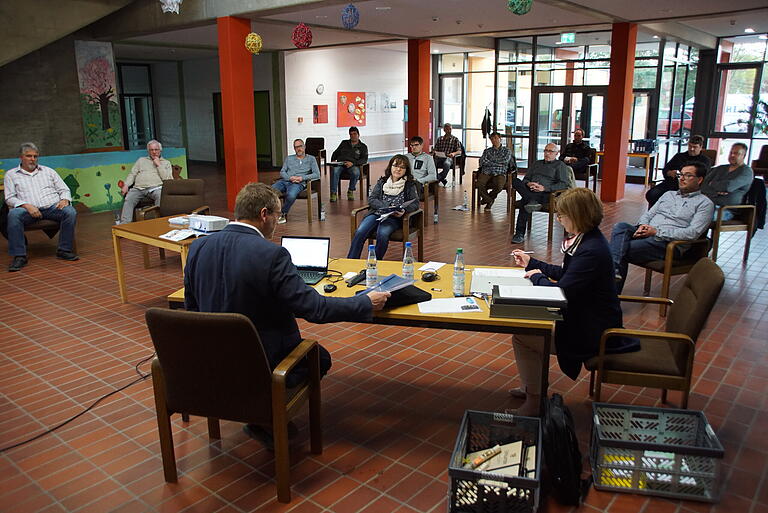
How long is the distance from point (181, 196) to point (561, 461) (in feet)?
18.3

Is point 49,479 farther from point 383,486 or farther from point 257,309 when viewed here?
point 383,486

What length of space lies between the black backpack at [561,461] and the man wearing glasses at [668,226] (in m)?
2.67

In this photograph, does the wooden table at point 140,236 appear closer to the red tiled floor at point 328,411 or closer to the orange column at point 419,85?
the red tiled floor at point 328,411

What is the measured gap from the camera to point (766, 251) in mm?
7414

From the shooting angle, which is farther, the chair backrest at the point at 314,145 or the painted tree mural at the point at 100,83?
the chair backrest at the point at 314,145

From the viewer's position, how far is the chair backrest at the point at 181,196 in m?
6.99

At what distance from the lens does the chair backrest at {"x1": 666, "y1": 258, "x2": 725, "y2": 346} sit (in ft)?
9.64

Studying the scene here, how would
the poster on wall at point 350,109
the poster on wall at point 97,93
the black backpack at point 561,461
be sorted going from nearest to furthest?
the black backpack at point 561,461, the poster on wall at point 97,93, the poster on wall at point 350,109

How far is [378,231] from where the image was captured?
6.36 m

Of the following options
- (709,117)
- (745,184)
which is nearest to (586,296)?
(745,184)

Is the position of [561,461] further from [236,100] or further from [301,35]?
[236,100]

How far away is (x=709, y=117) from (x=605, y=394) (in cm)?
1368

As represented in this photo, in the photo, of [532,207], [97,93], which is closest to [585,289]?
[532,207]

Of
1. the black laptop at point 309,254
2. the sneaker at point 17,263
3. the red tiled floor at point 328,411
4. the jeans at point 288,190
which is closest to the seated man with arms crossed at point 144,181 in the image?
the sneaker at point 17,263
